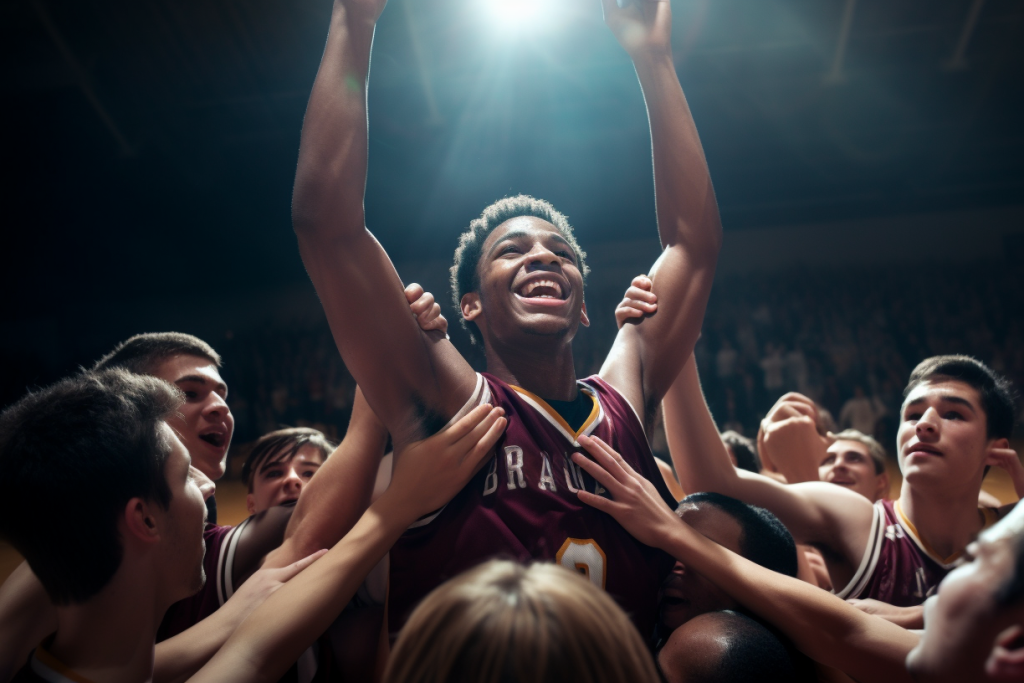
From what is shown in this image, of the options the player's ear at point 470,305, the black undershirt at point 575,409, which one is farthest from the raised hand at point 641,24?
the black undershirt at point 575,409

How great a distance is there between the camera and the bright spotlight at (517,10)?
9773 millimetres

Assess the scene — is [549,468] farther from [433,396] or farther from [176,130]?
[176,130]

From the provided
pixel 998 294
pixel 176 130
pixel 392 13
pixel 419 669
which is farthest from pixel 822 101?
pixel 419 669

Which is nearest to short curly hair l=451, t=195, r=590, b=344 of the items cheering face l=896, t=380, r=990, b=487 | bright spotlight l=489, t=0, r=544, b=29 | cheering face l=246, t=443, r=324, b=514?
cheering face l=246, t=443, r=324, b=514

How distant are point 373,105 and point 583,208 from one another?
3916 millimetres

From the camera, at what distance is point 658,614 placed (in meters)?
2.15

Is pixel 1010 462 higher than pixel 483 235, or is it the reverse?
pixel 483 235

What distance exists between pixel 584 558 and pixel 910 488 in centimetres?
161

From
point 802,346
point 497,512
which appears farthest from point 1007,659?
point 802,346

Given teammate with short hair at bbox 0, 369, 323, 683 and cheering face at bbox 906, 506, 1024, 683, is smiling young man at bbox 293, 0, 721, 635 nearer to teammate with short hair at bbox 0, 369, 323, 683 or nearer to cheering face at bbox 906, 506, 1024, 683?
teammate with short hair at bbox 0, 369, 323, 683

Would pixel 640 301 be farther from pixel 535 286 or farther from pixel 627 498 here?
pixel 627 498

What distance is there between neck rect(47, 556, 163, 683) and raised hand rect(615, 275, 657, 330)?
1575 millimetres

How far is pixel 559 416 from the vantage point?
2170 millimetres

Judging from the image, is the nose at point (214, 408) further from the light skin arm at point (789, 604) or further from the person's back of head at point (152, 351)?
the light skin arm at point (789, 604)
